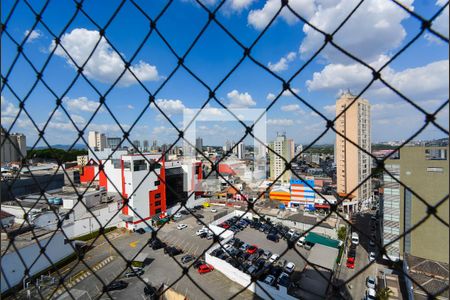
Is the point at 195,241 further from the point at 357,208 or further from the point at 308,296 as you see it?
the point at 357,208

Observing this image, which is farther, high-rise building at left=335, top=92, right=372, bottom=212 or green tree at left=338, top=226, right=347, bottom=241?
high-rise building at left=335, top=92, right=372, bottom=212

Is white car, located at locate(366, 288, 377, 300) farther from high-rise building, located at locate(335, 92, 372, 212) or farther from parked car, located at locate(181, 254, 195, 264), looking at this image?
high-rise building, located at locate(335, 92, 372, 212)

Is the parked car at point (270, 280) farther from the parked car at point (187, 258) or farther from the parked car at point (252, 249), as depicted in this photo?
the parked car at point (187, 258)

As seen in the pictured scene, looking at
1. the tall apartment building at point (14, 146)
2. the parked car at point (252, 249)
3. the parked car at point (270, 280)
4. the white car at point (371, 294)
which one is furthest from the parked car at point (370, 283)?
the tall apartment building at point (14, 146)

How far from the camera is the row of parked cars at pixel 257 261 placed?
4.13 meters

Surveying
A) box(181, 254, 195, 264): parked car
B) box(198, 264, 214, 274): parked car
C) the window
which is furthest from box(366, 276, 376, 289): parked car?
the window

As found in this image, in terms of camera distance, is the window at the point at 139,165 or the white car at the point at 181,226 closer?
the window at the point at 139,165

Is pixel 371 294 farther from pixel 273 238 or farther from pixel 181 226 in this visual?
pixel 181 226

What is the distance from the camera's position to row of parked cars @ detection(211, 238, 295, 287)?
4130mm

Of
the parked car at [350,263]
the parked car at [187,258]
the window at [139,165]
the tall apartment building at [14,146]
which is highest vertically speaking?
the tall apartment building at [14,146]

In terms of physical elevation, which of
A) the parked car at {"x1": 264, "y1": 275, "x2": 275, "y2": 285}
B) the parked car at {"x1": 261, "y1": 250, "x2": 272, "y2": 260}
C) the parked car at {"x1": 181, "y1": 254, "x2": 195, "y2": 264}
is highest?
the parked car at {"x1": 264, "y1": 275, "x2": 275, "y2": 285}

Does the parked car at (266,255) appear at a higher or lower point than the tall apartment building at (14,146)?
lower

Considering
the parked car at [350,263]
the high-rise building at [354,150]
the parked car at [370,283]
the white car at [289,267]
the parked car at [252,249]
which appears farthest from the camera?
the high-rise building at [354,150]

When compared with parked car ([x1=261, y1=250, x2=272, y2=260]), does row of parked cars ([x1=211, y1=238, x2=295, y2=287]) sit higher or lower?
higher
